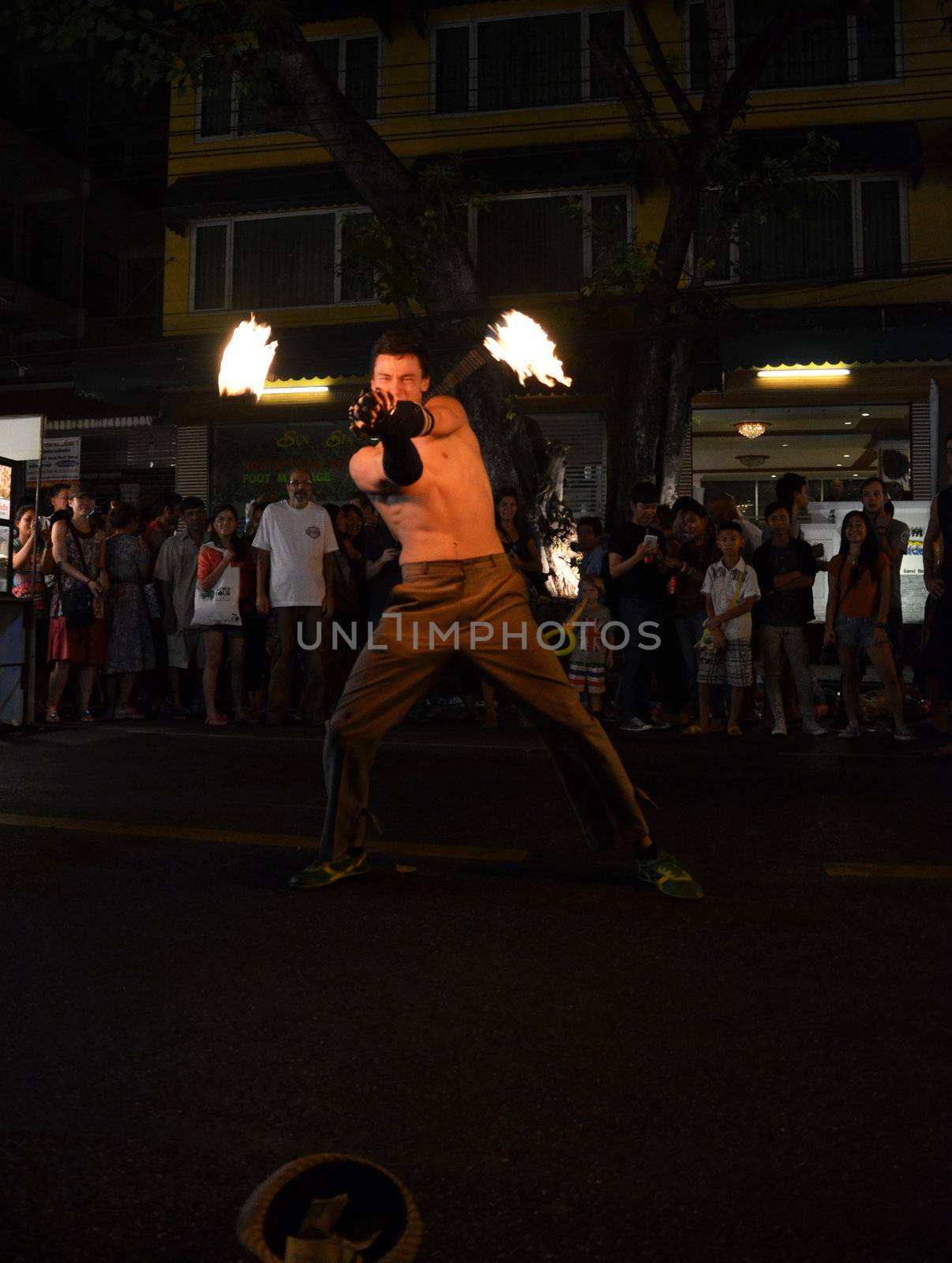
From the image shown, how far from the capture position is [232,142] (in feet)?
80.5

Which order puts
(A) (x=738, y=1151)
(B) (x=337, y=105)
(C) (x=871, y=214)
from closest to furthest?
1. (A) (x=738, y=1151)
2. (B) (x=337, y=105)
3. (C) (x=871, y=214)

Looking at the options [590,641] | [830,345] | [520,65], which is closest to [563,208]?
[520,65]

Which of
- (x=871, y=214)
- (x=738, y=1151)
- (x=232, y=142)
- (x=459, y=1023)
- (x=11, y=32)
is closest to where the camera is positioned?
(x=738, y=1151)

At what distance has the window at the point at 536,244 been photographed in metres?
22.9

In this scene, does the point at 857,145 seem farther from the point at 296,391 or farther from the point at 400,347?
the point at 400,347

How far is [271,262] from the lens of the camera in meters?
24.2

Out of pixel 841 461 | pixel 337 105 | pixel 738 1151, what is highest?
pixel 337 105

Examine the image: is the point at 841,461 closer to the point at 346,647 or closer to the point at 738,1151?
the point at 346,647

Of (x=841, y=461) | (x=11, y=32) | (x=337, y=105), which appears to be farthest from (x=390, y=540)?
(x=11, y=32)

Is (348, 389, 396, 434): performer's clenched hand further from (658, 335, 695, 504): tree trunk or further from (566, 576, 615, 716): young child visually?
(658, 335, 695, 504): tree trunk

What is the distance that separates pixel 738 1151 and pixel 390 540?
10.0m

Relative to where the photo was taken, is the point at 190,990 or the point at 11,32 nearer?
the point at 190,990

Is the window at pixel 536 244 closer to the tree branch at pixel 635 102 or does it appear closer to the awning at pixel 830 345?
the tree branch at pixel 635 102

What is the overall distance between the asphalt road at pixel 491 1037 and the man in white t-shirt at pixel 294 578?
5.34m
